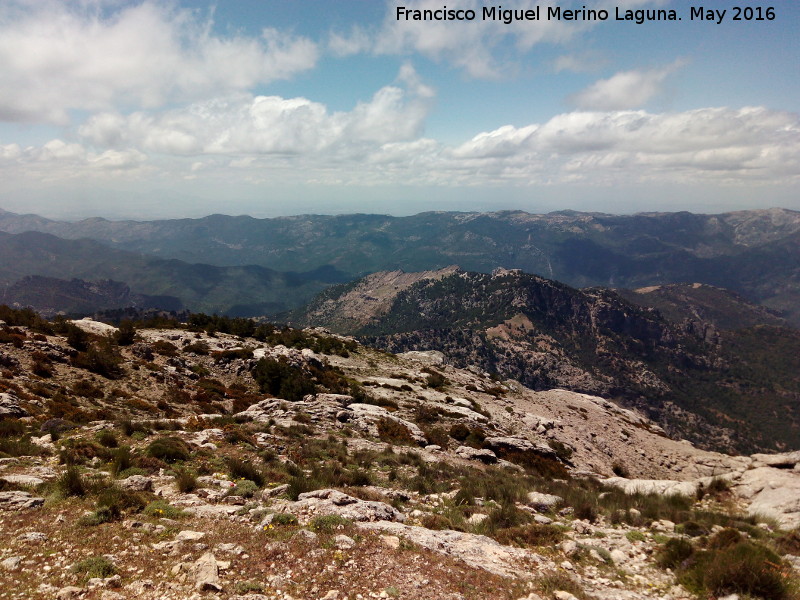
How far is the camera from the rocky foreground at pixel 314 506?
883 cm

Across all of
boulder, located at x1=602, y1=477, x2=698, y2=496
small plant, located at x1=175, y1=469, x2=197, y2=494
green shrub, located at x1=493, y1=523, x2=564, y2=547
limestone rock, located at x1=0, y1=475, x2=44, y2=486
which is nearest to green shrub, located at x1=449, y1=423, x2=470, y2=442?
boulder, located at x1=602, y1=477, x2=698, y2=496

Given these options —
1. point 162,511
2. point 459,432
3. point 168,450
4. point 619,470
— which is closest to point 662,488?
point 459,432

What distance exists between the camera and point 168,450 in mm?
16141

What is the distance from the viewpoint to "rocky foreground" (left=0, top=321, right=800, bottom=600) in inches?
348

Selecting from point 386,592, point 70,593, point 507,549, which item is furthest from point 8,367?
point 507,549

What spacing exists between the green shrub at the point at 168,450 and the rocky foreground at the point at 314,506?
0.07m

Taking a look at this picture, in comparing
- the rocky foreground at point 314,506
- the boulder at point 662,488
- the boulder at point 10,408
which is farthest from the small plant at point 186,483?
the boulder at point 662,488

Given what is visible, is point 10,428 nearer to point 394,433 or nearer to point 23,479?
point 23,479

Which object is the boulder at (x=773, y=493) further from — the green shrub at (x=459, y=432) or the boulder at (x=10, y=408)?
the boulder at (x=10, y=408)

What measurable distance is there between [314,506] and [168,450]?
8008mm

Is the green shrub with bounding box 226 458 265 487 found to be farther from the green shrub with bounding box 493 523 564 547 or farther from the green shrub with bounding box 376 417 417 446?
the green shrub with bounding box 376 417 417 446

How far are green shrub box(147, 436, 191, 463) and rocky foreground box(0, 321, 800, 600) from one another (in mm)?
72

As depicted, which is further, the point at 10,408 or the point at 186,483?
the point at 10,408

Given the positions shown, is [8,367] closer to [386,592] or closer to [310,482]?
[310,482]
